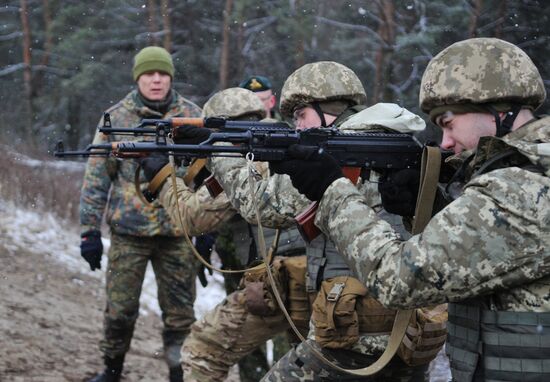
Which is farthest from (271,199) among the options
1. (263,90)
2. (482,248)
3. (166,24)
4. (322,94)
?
(166,24)

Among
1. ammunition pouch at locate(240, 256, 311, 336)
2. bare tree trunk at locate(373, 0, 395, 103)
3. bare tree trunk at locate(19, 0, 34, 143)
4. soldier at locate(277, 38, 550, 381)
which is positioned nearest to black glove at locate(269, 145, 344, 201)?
soldier at locate(277, 38, 550, 381)

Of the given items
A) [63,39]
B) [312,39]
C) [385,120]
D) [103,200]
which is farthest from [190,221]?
[63,39]

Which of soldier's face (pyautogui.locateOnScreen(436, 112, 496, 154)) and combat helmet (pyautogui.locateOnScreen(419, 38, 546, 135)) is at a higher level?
combat helmet (pyautogui.locateOnScreen(419, 38, 546, 135))

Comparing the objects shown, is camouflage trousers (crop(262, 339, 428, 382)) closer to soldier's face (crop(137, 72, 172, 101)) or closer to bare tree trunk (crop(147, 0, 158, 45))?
soldier's face (crop(137, 72, 172, 101))

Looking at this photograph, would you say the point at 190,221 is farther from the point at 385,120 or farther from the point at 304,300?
the point at 385,120

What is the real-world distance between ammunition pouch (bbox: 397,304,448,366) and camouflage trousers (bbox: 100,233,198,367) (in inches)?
113

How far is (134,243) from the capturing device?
6379mm

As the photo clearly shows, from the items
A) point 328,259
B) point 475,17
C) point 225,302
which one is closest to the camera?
point 328,259

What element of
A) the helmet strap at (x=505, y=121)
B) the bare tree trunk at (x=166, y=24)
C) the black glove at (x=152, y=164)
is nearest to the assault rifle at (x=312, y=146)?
the helmet strap at (x=505, y=121)

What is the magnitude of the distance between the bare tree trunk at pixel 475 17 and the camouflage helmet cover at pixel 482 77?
11.8m

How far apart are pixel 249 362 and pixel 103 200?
1.68 metres

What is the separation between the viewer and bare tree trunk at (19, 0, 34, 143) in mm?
23111

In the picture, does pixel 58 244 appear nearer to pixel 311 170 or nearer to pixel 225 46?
pixel 311 170

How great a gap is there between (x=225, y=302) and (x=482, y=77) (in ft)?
8.53
